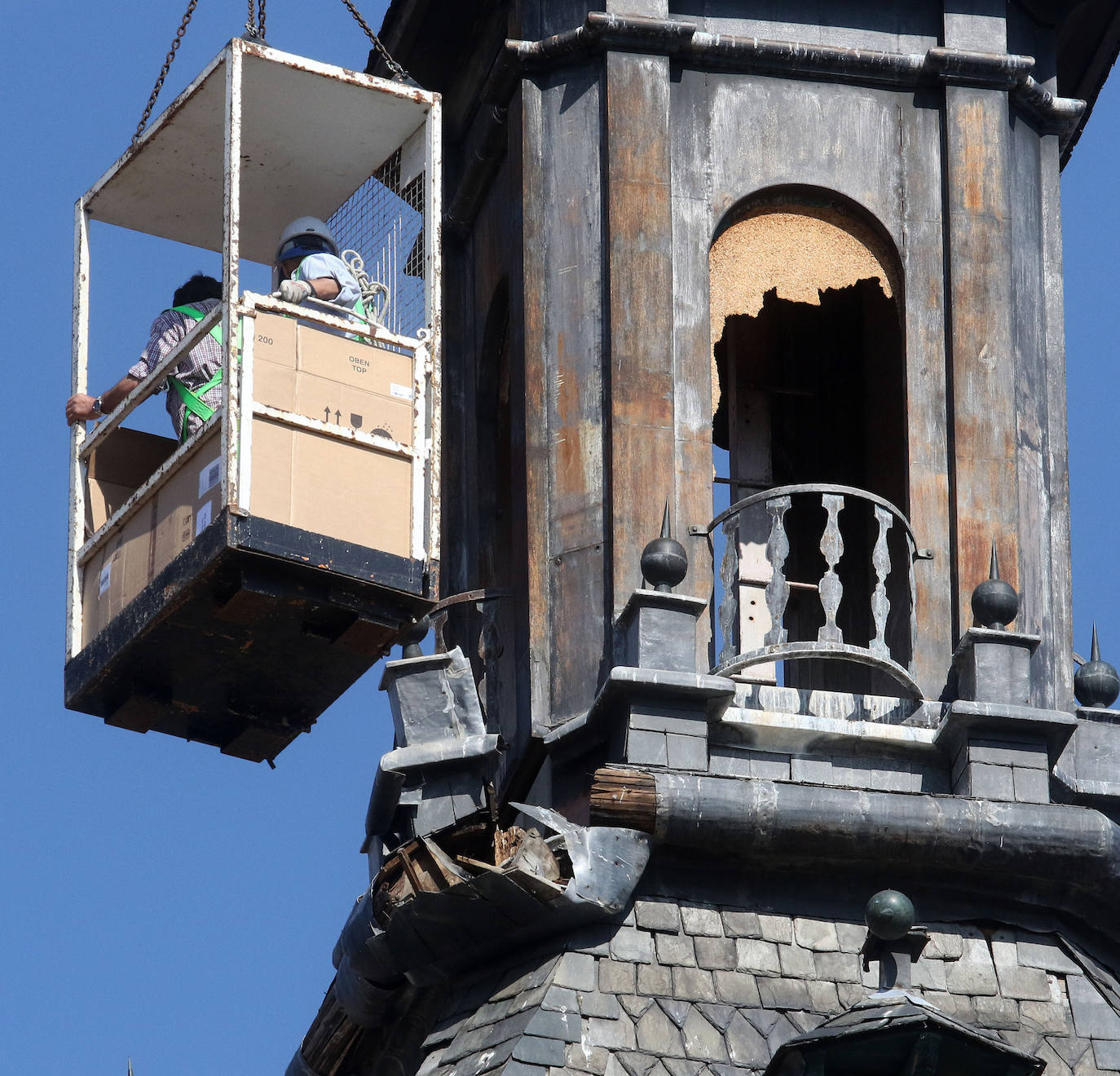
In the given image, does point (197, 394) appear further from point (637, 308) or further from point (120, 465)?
point (637, 308)

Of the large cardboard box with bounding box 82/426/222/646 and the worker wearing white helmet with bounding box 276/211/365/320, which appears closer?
the large cardboard box with bounding box 82/426/222/646

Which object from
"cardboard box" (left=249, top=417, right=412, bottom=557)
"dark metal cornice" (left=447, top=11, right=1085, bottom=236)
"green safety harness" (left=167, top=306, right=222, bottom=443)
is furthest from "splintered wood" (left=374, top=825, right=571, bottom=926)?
"dark metal cornice" (left=447, top=11, right=1085, bottom=236)

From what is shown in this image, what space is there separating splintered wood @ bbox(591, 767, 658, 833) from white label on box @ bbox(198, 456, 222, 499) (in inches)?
98.9

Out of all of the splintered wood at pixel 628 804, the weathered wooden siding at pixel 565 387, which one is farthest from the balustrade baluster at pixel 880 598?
the splintered wood at pixel 628 804

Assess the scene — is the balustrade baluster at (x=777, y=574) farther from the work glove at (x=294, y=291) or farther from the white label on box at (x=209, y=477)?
the white label on box at (x=209, y=477)

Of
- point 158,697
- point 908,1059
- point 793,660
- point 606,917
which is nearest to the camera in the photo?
point 908,1059

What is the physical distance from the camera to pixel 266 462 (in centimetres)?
2114

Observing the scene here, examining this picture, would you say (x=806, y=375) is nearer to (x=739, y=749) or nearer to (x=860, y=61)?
(x=860, y=61)

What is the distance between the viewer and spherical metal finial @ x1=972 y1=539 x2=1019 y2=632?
21.5m

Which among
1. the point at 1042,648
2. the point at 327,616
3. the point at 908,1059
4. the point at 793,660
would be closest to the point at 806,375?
the point at 793,660

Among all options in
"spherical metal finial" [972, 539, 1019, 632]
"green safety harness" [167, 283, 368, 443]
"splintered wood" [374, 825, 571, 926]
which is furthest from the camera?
"green safety harness" [167, 283, 368, 443]

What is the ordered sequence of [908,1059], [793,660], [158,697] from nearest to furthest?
1. [908,1059]
2. [158,697]
3. [793,660]

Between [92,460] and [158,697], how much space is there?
1.46m

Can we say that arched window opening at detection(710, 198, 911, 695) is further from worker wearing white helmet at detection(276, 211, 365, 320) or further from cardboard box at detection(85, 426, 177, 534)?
cardboard box at detection(85, 426, 177, 534)
